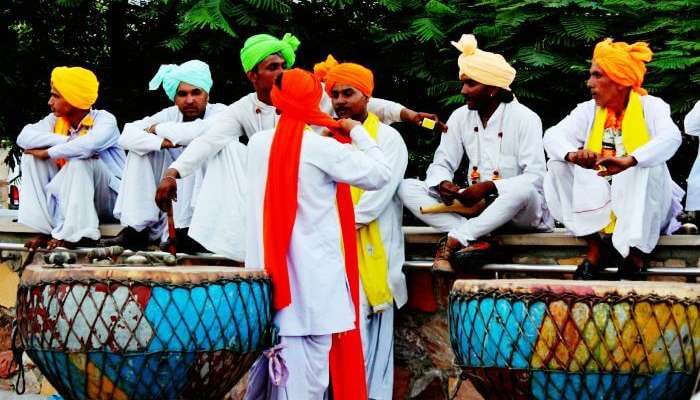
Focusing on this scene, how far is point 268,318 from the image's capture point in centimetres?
569

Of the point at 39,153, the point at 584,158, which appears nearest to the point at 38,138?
the point at 39,153

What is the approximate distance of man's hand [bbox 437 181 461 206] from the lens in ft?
23.1

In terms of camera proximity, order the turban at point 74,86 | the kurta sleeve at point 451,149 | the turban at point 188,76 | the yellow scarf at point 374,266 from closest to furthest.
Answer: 1. the yellow scarf at point 374,266
2. the kurta sleeve at point 451,149
3. the turban at point 188,76
4. the turban at point 74,86

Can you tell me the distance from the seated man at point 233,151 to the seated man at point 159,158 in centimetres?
46

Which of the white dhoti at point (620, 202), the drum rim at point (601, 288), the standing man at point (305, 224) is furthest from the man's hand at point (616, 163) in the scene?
the drum rim at point (601, 288)

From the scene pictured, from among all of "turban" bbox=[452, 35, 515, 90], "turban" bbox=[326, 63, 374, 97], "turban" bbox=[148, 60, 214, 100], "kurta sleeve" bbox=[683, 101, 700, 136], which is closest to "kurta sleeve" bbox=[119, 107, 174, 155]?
"turban" bbox=[148, 60, 214, 100]

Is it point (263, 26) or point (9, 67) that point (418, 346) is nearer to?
point (263, 26)

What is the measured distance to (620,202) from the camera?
6.53m

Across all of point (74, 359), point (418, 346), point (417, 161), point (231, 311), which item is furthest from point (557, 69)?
point (74, 359)

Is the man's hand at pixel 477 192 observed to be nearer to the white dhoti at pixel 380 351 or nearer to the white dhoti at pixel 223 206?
the white dhoti at pixel 380 351

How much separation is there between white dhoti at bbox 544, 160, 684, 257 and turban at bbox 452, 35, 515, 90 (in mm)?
678

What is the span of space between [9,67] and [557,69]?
441cm

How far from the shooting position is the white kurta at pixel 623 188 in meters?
6.42

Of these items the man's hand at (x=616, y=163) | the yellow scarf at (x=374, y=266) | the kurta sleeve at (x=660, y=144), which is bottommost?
the yellow scarf at (x=374, y=266)
